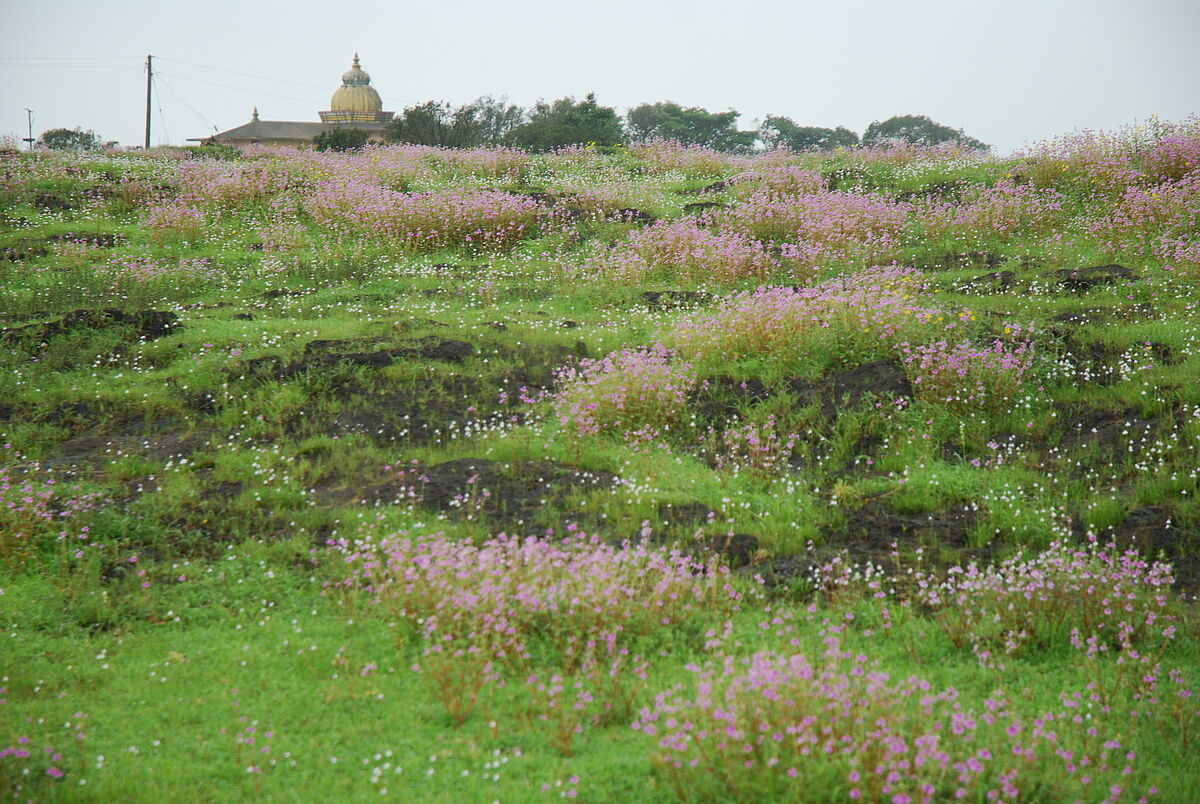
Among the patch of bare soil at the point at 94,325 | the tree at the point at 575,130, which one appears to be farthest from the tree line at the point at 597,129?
the patch of bare soil at the point at 94,325

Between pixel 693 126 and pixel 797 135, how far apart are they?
37.2ft

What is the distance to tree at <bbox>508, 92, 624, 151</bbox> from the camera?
29.0m

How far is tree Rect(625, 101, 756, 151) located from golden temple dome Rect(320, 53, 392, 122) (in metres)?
21.6

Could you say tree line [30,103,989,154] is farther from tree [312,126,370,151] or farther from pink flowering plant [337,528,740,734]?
pink flowering plant [337,528,740,734]

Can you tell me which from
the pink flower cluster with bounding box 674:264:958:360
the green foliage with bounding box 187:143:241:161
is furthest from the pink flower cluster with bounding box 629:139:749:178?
the green foliage with bounding box 187:143:241:161

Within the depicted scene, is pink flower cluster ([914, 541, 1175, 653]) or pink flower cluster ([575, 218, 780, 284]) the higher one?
pink flower cluster ([575, 218, 780, 284])

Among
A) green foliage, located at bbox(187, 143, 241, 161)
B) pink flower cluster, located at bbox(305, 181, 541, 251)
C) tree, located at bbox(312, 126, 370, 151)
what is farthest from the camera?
tree, located at bbox(312, 126, 370, 151)

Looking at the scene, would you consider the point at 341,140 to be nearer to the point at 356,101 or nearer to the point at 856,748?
the point at 856,748

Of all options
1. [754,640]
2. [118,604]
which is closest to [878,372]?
[754,640]

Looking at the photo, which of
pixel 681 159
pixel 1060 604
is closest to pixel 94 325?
pixel 1060 604

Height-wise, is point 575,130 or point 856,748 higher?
point 575,130

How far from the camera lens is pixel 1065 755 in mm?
3158

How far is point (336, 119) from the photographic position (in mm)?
67500

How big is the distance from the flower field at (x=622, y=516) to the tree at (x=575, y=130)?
54.6 ft
